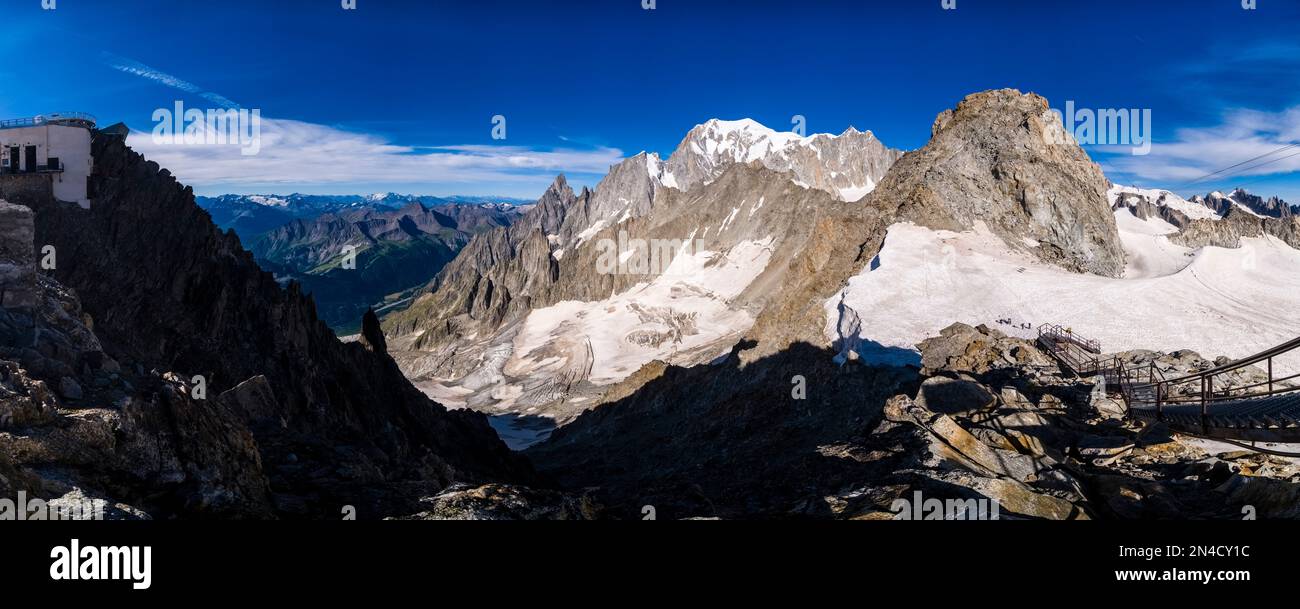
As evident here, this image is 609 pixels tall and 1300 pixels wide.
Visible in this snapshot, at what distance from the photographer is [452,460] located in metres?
38.4

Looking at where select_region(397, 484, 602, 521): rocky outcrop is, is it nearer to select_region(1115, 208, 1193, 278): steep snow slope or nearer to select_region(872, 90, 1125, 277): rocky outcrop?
select_region(872, 90, 1125, 277): rocky outcrop

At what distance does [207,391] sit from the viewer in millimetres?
12781

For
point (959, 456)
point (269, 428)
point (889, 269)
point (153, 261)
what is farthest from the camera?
point (889, 269)

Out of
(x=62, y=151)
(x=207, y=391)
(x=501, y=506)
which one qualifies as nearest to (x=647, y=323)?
(x=62, y=151)

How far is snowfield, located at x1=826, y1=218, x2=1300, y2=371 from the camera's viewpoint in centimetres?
3653

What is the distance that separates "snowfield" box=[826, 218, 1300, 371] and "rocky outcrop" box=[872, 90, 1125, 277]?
289 cm

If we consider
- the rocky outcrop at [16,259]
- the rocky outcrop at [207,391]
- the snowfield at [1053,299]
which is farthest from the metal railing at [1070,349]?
the rocky outcrop at [16,259]

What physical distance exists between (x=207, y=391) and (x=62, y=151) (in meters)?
37.4

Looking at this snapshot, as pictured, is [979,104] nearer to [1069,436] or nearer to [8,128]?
[1069,436]

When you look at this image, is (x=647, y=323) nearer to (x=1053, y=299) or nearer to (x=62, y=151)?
(x=1053, y=299)

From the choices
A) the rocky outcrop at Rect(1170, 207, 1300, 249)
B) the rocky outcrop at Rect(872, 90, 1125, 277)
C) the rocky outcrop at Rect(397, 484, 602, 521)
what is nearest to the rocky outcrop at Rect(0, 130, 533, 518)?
the rocky outcrop at Rect(397, 484, 602, 521)

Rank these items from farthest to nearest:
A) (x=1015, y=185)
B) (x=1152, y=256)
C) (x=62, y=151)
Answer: (x=1152, y=256), (x=1015, y=185), (x=62, y=151)
